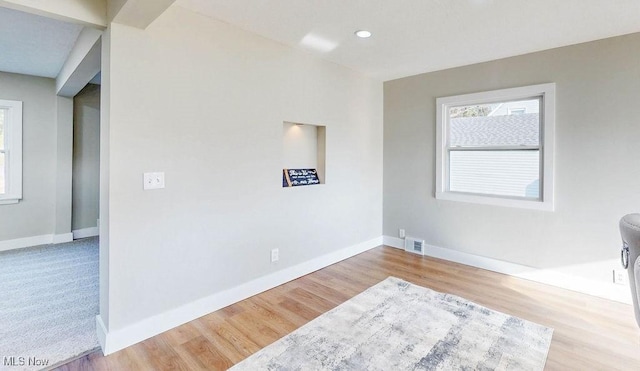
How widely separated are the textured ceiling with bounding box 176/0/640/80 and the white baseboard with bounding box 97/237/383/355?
2302 millimetres

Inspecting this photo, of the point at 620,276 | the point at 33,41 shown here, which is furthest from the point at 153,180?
the point at 620,276

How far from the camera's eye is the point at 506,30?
2656mm

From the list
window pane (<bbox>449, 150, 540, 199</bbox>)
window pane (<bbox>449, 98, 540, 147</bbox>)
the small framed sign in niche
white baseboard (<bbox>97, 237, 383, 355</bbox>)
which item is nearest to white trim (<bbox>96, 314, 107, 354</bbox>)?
white baseboard (<bbox>97, 237, 383, 355</bbox>)

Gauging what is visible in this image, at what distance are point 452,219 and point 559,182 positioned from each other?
116 cm

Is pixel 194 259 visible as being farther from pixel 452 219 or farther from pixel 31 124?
pixel 31 124

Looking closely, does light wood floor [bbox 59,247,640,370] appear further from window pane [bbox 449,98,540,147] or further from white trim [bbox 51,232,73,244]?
white trim [bbox 51,232,73,244]

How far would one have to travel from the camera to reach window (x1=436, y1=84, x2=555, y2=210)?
3176 millimetres

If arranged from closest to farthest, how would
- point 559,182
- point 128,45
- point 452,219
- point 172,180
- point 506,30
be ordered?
point 128,45
point 172,180
point 506,30
point 559,182
point 452,219

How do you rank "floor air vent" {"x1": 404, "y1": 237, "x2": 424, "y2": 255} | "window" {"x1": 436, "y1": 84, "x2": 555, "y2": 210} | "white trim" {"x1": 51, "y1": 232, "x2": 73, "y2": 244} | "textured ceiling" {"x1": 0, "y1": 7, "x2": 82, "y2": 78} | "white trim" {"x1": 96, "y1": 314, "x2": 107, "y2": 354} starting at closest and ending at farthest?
"white trim" {"x1": 96, "y1": 314, "x2": 107, "y2": 354} → "textured ceiling" {"x1": 0, "y1": 7, "x2": 82, "y2": 78} → "window" {"x1": 436, "y1": 84, "x2": 555, "y2": 210} → "floor air vent" {"x1": 404, "y1": 237, "x2": 424, "y2": 255} → "white trim" {"x1": 51, "y1": 232, "x2": 73, "y2": 244}

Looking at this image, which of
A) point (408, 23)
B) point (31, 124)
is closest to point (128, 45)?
point (408, 23)

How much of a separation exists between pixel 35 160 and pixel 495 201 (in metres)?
6.16

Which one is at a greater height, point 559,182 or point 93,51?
point 93,51

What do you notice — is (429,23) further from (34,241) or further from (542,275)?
(34,241)

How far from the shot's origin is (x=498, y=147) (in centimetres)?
350
